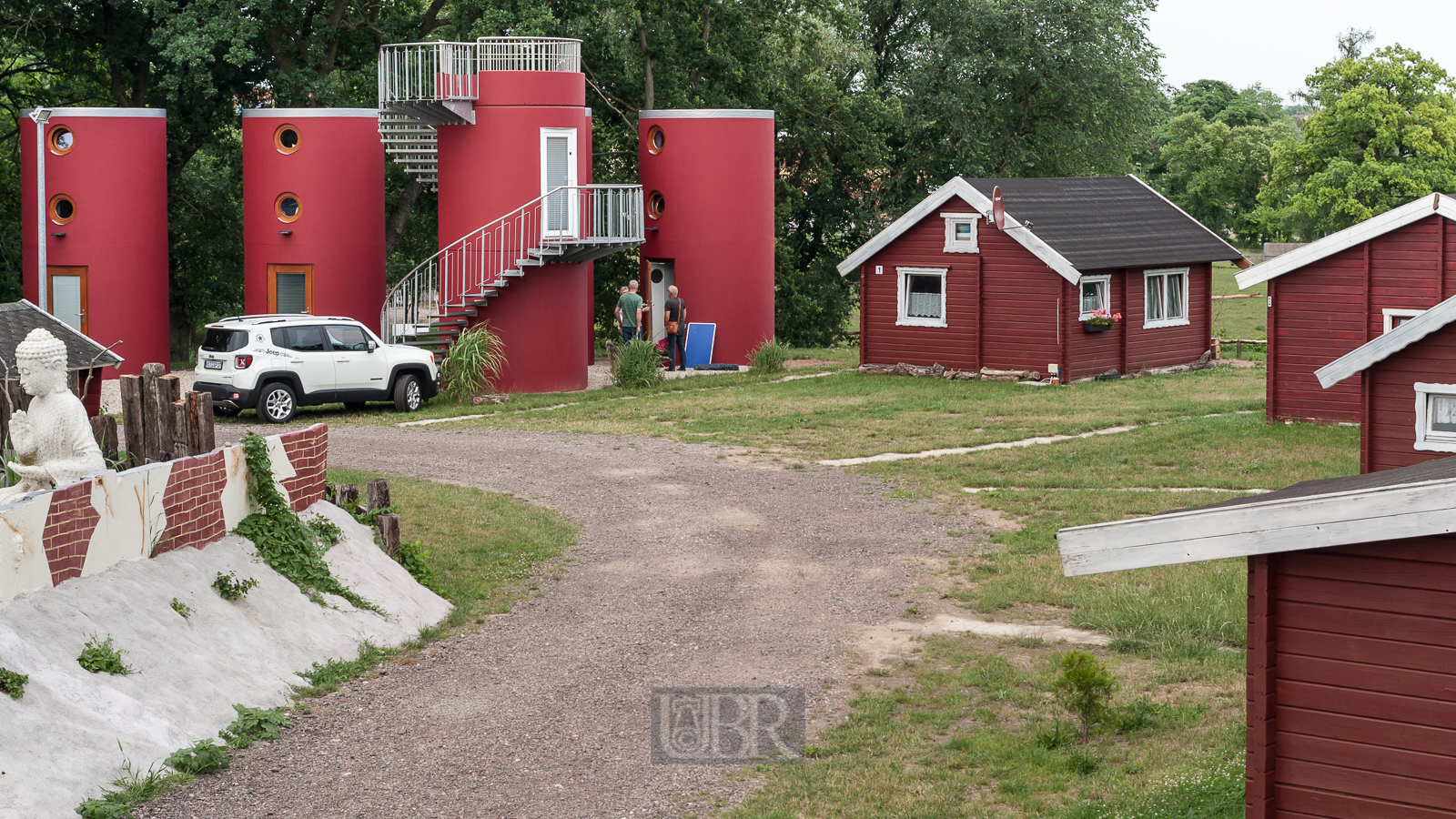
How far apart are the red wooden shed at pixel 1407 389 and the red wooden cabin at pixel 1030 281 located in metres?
10.9

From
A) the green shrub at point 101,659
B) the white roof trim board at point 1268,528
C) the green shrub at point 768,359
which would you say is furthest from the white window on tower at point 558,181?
the white roof trim board at point 1268,528

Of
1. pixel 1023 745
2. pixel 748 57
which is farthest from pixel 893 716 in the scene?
pixel 748 57

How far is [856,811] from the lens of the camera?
827 centimetres

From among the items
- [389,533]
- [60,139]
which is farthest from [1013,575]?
[60,139]

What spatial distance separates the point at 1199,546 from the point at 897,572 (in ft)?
24.1

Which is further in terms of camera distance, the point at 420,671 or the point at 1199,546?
the point at 420,671

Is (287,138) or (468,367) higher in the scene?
(287,138)

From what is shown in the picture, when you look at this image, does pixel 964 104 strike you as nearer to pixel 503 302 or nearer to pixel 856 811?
pixel 503 302

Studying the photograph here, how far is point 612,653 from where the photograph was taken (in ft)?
37.6

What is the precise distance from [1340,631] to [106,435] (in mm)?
10354

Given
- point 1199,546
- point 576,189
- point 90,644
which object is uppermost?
point 576,189

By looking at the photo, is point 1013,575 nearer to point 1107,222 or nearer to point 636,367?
point 636,367

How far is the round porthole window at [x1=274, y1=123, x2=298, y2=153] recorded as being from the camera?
30.1 m

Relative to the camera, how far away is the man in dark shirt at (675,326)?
1262 inches
